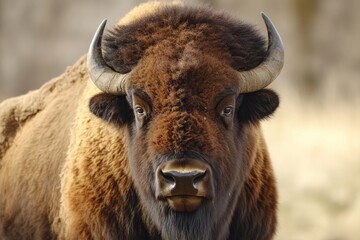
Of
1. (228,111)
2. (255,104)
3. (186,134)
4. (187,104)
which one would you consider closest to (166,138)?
(186,134)

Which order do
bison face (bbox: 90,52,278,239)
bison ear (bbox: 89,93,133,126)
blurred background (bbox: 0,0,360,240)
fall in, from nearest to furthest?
bison face (bbox: 90,52,278,239) → bison ear (bbox: 89,93,133,126) → blurred background (bbox: 0,0,360,240)

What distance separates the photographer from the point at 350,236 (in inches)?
574

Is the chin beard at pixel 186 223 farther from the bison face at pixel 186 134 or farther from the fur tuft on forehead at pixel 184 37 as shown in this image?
the fur tuft on forehead at pixel 184 37

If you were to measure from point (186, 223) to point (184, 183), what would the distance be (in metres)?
0.58

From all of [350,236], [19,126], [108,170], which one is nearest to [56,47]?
[350,236]

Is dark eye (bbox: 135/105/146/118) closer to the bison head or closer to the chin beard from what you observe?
the bison head

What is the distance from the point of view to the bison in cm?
667

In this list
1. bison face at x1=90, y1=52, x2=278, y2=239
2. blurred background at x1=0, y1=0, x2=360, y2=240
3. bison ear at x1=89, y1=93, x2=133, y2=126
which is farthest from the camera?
blurred background at x1=0, y1=0, x2=360, y2=240

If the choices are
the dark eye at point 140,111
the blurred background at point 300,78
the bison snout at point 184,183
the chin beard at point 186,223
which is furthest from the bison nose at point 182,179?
the blurred background at point 300,78

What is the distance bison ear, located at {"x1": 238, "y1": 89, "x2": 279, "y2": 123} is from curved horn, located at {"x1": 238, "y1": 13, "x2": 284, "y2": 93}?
13cm

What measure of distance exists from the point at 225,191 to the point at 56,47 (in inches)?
489

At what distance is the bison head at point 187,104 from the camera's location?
6586 millimetres

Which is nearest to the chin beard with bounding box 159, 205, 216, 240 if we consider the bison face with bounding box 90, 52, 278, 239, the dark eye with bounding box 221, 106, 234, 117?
the bison face with bounding box 90, 52, 278, 239

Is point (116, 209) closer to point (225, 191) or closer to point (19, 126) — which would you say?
point (225, 191)
